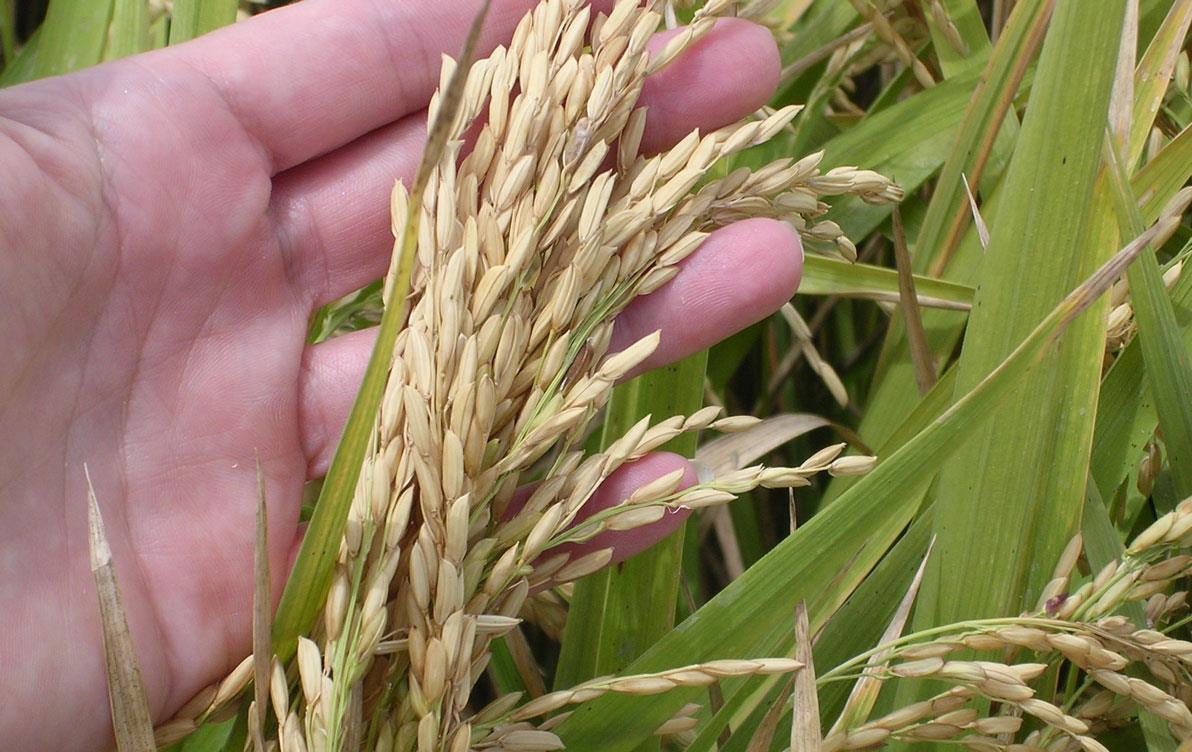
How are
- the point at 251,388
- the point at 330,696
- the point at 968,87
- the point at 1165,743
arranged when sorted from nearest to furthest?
the point at 330,696 → the point at 1165,743 → the point at 251,388 → the point at 968,87

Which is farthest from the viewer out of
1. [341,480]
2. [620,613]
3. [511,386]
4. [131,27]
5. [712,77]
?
[131,27]

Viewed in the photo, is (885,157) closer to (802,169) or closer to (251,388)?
(802,169)

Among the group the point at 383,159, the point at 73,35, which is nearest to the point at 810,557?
the point at 383,159

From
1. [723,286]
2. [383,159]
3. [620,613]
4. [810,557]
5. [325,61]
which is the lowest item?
[620,613]

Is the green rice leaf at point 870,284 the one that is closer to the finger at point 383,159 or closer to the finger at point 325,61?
the finger at point 383,159

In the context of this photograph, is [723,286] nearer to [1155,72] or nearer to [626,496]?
[626,496]

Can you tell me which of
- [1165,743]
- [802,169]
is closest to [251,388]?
[802,169]

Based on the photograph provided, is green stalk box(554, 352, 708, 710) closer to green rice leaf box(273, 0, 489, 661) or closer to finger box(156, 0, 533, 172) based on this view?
green rice leaf box(273, 0, 489, 661)

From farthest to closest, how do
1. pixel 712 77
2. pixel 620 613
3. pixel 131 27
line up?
1. pixel 131 27
2. pixel 712 77
3. pixel 620 613
